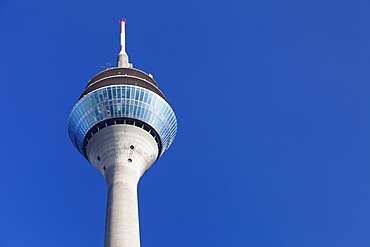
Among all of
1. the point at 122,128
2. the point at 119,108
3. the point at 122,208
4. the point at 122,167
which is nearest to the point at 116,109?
the point at 119,108

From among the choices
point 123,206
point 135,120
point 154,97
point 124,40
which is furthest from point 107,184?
point 124,40

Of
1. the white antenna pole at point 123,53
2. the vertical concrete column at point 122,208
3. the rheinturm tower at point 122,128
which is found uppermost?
the white antenna pole at point 123,53

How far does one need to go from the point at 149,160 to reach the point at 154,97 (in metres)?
8.82

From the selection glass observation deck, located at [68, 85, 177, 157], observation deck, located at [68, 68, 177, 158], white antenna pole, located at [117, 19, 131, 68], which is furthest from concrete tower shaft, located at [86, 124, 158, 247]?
white antenna pole, located at [117, 19, 131, 68]

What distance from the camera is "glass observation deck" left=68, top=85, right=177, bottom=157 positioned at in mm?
67625

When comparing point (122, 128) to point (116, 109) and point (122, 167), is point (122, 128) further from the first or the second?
point (122, 167)

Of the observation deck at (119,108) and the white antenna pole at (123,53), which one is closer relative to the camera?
the observation deck at (119,108)

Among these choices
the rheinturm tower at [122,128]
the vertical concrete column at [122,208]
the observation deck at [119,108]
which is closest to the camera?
the vertical concrete column at [122,208]

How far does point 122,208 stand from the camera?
59.2 meters

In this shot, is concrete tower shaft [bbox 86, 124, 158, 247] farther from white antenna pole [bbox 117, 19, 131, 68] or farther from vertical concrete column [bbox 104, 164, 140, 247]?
→ white antenna pole [bbox 117, 19, 131, 68]

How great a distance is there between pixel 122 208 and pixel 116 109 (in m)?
14.6

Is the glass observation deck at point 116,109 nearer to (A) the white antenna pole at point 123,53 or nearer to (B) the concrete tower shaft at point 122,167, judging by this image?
(B) the concrete tower shaft at point 122,167

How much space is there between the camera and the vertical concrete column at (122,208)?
56594 millimetres

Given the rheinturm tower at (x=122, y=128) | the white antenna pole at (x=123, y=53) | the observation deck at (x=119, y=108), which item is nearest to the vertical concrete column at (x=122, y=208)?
the rheinturm tower at (x=122, y=128)
